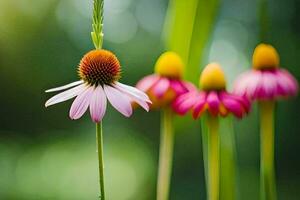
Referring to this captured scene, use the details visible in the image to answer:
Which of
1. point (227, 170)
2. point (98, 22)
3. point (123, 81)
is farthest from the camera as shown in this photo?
point (123, 81)

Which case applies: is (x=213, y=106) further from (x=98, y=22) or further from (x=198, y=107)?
(x=98, y=22)

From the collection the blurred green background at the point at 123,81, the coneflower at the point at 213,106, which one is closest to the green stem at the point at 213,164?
the coneflower at the point at 213,106

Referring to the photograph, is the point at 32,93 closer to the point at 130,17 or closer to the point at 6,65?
the point at 6,65

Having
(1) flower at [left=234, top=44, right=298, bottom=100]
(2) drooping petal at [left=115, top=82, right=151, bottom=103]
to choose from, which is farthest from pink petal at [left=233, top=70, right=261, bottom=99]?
(2) drooping petal at [left=115, top=82, right=151, bottom=103]

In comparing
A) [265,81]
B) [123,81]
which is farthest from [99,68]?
[123,81]

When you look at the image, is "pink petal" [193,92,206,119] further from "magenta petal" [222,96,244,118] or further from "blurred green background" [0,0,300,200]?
"blurred green background" [0,0,300,200]

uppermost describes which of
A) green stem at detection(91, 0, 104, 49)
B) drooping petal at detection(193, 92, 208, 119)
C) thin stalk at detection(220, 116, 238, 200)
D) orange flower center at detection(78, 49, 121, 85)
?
green stem at detection(91, 0, 104, 49)
